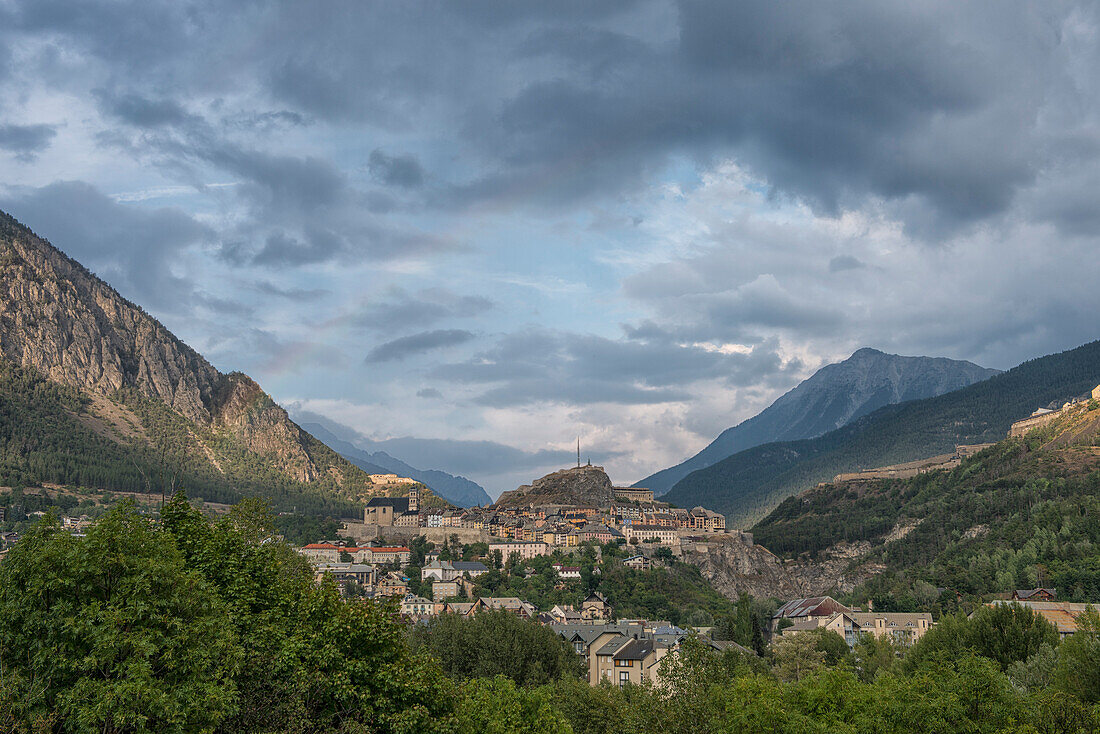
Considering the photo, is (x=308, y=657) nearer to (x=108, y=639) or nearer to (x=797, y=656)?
(x=108, y=639)

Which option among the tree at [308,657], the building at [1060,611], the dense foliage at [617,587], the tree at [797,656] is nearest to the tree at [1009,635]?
the tree at [797,656]

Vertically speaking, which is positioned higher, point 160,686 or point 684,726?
point 160,686

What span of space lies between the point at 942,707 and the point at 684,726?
10708mm

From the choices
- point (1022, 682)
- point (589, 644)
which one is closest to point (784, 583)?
point (589, 644)

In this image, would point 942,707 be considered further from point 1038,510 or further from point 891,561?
point 891,561

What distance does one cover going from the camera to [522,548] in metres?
172

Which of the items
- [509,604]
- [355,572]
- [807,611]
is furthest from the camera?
[355,572]

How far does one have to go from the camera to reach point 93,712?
23.0 m

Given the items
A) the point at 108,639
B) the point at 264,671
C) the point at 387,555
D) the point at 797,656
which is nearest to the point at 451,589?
the point at 387,555

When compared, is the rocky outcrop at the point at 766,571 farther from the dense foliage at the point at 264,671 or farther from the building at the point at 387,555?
the dense foliage at the point at 264,671

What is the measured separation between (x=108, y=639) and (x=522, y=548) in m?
151

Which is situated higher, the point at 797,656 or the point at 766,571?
the point at 797,656

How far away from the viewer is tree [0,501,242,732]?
2389 centimetres

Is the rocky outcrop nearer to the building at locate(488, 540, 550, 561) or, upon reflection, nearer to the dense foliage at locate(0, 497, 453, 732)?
the building at locate(488, 540, 550, 561)
